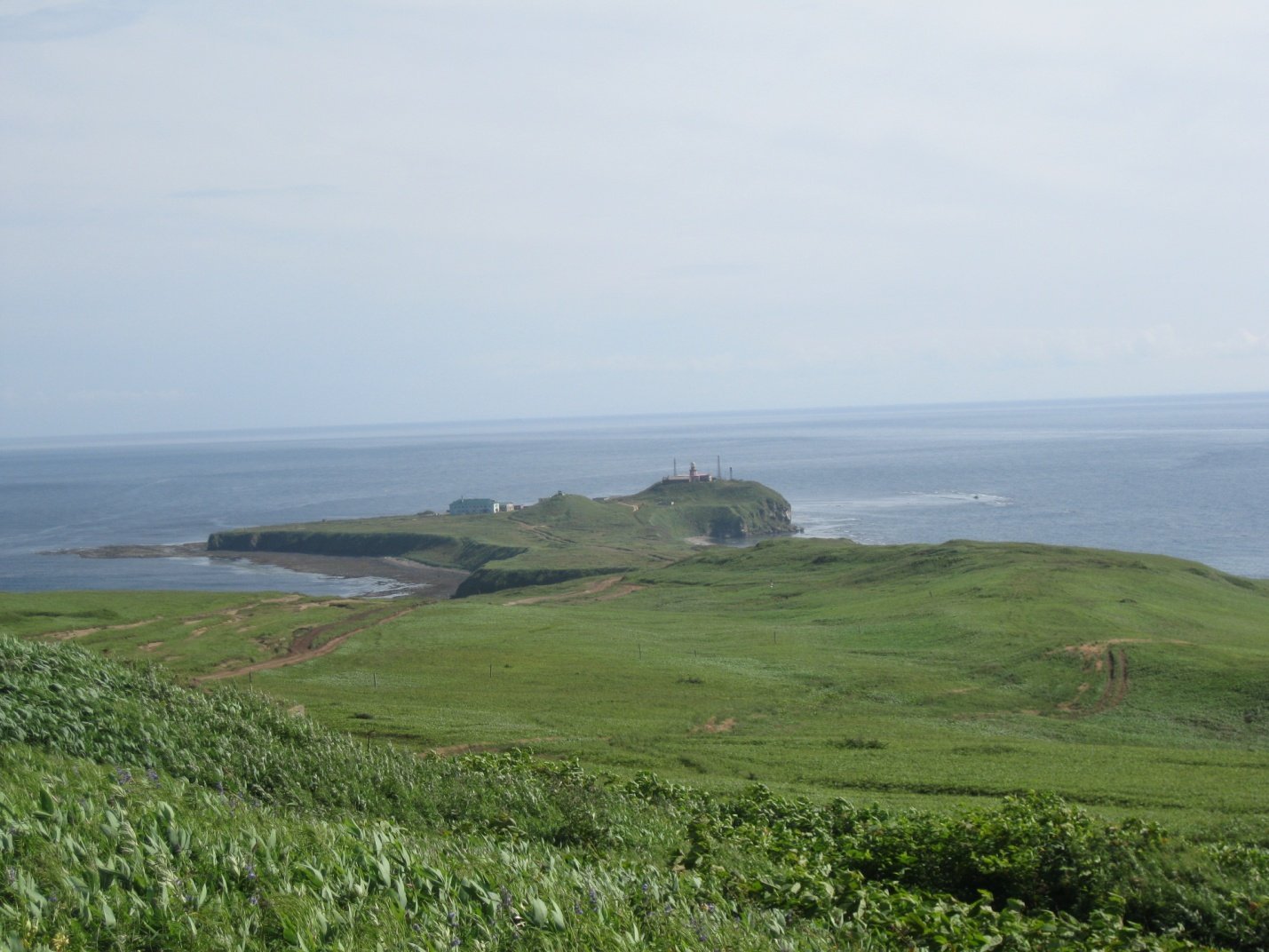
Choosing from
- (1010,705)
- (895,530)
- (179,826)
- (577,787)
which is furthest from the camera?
(895,530)

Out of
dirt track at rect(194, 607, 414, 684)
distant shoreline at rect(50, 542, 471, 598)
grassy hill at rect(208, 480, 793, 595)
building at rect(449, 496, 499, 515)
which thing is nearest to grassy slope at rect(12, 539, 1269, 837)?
dirt track at rect(194, 607, 414, 684)

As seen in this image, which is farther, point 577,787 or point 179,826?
point 577,787

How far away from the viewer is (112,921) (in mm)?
7027

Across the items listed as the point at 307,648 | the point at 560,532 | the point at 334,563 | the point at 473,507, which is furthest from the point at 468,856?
the point at 473,507

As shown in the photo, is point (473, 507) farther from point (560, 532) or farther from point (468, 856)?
point (468, 856)

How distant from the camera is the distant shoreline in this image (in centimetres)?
11344

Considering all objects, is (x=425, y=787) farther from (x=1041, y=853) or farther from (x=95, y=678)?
(x=1041, y=853)

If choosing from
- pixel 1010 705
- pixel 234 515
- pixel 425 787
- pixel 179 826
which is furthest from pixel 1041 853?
pixel 234 515

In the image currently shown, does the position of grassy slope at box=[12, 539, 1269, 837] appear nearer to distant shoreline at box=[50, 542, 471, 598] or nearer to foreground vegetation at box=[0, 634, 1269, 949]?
foreground vegetation at box=[0, 634, 1269, 949]

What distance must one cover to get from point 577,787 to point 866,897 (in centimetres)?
517

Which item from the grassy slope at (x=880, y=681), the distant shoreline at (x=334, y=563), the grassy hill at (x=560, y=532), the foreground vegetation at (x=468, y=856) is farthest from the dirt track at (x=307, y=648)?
the grassy hill at (x=560, y=532)

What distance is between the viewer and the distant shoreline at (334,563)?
372 ft

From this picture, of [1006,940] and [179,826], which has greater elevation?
[179,826]

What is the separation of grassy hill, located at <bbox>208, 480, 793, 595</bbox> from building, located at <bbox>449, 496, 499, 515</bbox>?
204 inches
